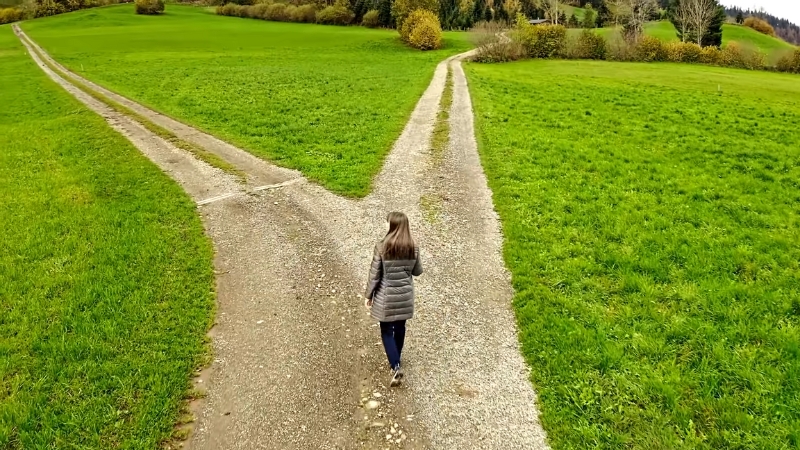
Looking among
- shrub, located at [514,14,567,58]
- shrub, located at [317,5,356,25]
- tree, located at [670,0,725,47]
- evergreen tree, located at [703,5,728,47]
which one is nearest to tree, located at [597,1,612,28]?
tree, located at [670,0,725,47]

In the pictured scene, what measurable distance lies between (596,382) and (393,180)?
11.8 metres

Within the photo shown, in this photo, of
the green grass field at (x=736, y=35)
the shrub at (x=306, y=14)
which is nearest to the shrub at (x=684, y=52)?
the green grass field at (x=736, y=35)

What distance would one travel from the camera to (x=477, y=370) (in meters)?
8.82

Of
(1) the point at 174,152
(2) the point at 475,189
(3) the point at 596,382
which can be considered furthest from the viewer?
(1) the point at 174,152

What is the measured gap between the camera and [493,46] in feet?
219

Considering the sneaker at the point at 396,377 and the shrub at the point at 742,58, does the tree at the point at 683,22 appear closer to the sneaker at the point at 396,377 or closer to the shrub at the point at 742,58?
the shrub at the point at 742,58

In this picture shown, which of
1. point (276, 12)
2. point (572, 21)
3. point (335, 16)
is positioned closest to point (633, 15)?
point (572, 21)

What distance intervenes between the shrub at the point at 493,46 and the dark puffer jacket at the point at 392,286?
62119 mm

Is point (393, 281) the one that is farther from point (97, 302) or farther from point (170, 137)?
point (170, 137)

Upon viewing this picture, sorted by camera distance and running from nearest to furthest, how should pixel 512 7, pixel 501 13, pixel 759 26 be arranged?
pixel 501 13 < pixel 759 26 < pixel 512 7

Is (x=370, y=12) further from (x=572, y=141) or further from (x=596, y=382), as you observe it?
(x=596, y=382)

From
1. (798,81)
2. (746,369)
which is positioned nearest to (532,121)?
(746,369)

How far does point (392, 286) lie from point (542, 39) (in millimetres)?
72535

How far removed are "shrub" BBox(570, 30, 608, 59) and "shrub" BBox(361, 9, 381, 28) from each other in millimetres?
50247
